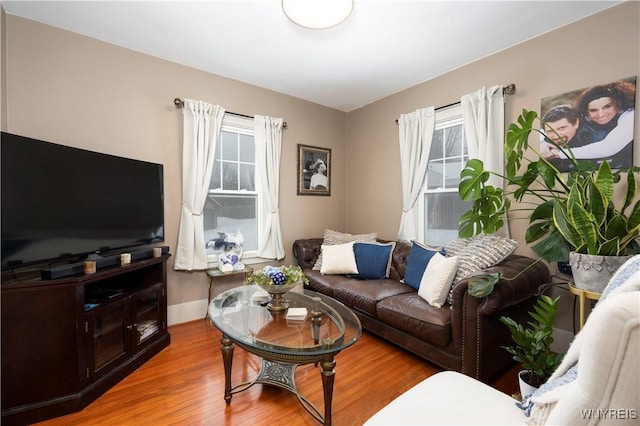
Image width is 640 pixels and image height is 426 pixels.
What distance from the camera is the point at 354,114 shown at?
13.4 feet

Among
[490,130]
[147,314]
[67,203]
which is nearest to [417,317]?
[490,130]

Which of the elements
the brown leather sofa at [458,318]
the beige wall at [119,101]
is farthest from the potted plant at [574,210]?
the beige wall at [119,101]

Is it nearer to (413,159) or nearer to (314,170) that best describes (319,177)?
(314,170)

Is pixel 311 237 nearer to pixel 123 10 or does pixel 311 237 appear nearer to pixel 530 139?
pixel 530 139

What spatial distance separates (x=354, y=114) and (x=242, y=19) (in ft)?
7.30

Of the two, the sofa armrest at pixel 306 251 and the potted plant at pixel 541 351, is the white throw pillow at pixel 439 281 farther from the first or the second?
the sofa armrest at pixel 306 251

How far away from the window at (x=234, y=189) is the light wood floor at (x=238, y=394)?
49.7 inches

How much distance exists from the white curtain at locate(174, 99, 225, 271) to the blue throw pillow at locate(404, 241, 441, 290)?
210 centimetres

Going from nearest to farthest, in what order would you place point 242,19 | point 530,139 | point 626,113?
point 626,113
point 242,19
point 530,139

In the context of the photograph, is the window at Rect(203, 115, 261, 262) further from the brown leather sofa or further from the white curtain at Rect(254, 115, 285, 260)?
the brown leather sofa

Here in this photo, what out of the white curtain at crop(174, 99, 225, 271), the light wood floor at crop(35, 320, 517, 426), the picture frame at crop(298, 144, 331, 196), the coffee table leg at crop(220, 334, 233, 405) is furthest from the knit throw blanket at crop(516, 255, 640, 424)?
the picture frame at crop(298, 144, 331, 196)

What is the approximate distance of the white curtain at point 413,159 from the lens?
10.2ft

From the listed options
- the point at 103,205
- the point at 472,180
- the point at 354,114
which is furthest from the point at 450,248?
the point at 103,205

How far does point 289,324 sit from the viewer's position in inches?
66.2
